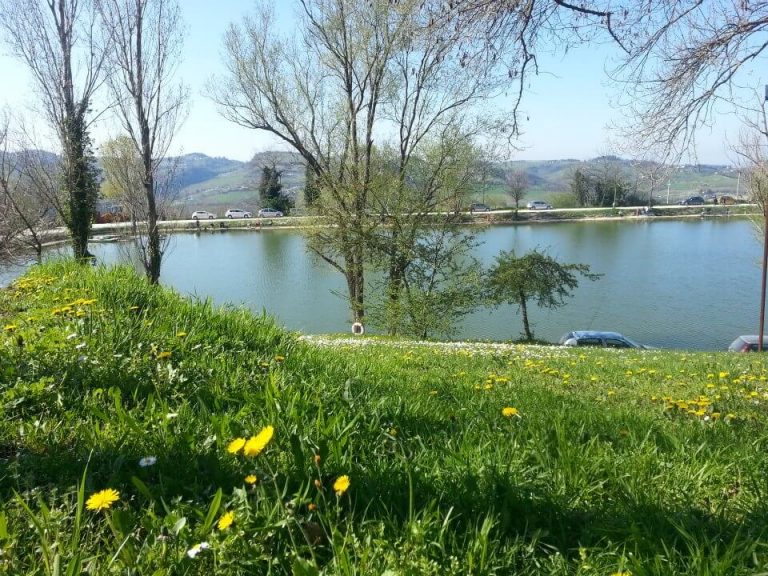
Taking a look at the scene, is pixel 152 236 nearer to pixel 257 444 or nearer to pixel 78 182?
pixel 78 182

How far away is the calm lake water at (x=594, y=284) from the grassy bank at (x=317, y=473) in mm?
9165

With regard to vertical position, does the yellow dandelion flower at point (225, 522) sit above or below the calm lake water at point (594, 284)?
above

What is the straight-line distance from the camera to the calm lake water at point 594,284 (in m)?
26.5

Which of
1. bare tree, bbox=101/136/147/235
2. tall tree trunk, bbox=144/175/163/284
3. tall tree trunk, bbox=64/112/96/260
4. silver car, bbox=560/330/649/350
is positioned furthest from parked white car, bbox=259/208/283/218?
silver car, bbox=560/330/649/350

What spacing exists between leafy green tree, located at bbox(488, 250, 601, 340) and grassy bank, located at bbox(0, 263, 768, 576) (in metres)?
21.4

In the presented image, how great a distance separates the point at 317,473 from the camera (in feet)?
6.77

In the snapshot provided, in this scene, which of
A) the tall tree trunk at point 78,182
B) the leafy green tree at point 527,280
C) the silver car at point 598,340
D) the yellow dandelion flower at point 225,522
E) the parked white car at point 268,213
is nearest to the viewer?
the yellow dandelion flower at point 225,522

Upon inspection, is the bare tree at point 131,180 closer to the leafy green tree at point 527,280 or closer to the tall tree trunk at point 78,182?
the tall tree trunk at point 78,182

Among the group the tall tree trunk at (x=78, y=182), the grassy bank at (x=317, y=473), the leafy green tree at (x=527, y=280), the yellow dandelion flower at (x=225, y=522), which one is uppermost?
the tall tree trunk at (x=78, y=182)

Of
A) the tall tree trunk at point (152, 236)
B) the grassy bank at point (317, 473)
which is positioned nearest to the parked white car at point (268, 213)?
the tall tree trunk at point (152, 236)

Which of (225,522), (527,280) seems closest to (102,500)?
(225,522)

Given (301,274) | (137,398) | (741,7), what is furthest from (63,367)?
(301,274)

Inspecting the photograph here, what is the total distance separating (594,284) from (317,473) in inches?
1411

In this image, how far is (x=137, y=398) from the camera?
113 inches
